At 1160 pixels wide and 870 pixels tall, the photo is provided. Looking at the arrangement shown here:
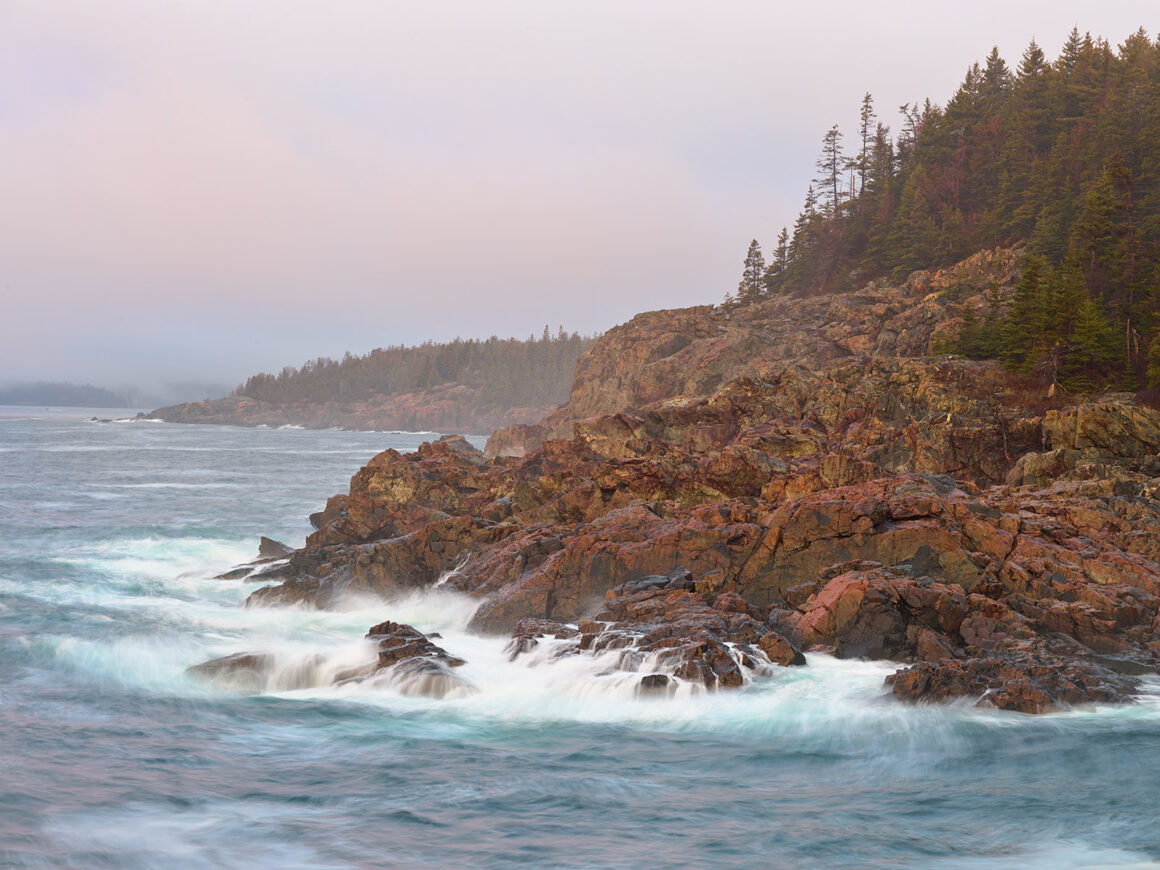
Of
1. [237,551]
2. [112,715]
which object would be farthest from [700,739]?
[237,551]

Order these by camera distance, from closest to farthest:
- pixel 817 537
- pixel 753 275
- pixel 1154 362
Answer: pixel 817 537 → pixel 1154 362 → pixel 753 275

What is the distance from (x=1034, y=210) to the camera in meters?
63.5

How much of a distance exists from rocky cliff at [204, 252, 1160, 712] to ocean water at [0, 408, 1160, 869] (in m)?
0.99

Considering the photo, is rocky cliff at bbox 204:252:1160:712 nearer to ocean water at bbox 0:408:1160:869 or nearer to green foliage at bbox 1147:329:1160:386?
ocean water at bbox 0:408:1160:869

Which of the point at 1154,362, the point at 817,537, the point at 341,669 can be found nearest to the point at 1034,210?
the point at 1154,362

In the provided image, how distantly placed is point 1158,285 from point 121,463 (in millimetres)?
85736

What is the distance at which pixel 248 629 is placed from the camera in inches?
942

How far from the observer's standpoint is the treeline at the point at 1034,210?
4150cm

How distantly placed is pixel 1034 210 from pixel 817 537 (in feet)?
174

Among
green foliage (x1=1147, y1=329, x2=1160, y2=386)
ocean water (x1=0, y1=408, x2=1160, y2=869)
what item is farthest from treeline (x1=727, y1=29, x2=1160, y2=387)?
ocean water (x1=0, y1=408, x2=1160, y2=869)

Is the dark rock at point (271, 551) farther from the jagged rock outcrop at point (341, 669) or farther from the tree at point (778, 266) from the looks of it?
the tree at point (778, 266)

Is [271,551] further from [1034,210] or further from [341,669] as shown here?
[1034,210]

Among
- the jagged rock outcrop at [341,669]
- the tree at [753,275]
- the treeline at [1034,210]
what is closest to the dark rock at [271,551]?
the jagged rock outcrop at [341,669]

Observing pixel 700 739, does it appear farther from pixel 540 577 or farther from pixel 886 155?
pixel 886 155
